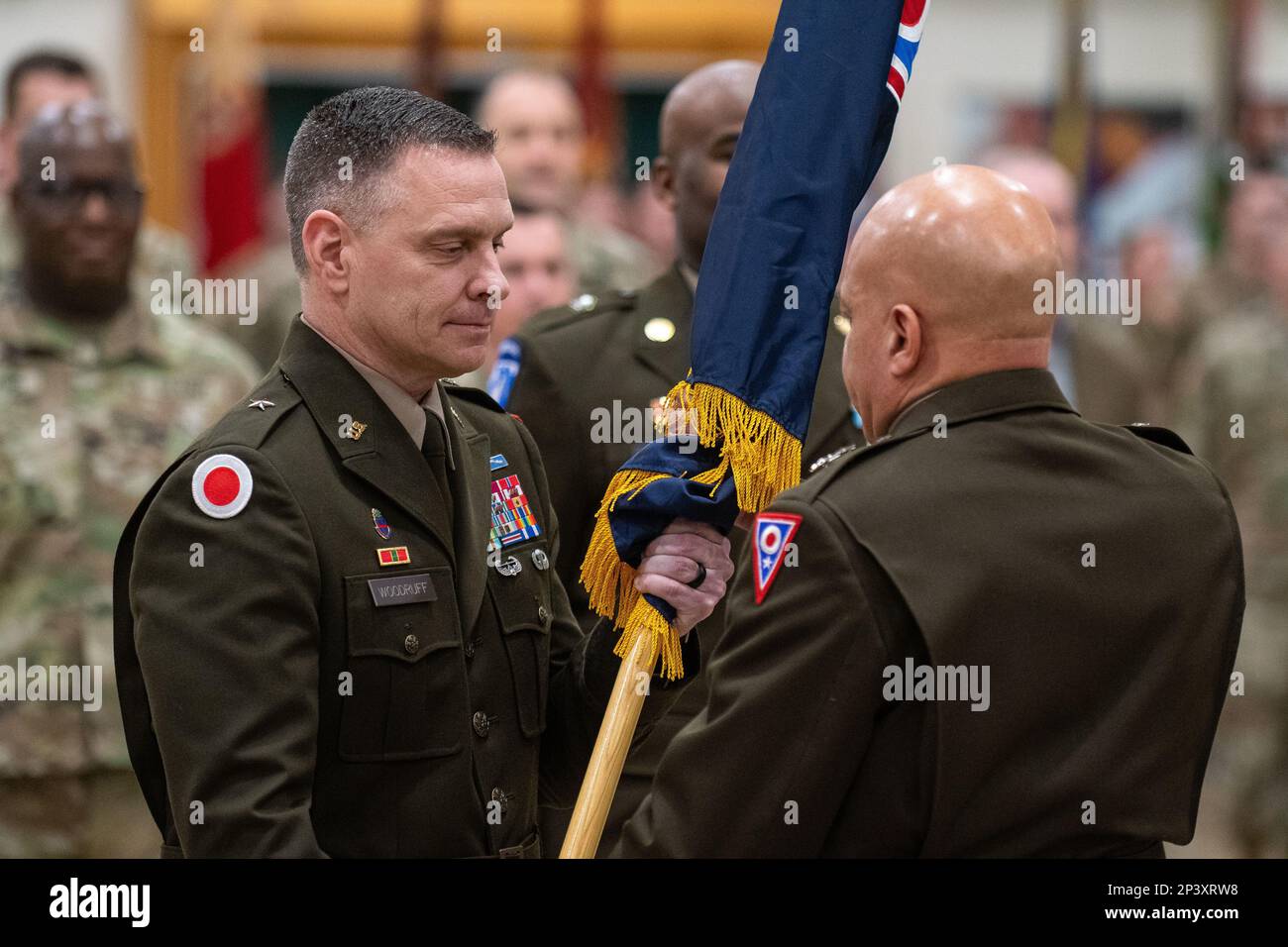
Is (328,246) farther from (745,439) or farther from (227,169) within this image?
(227,169)

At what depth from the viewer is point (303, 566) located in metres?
2.14

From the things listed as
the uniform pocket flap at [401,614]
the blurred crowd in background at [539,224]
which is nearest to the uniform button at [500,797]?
the uniform pocket flap at [401,614]

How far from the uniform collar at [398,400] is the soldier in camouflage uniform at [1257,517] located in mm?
3968

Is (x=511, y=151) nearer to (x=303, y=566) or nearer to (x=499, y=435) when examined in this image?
(x=499, y=435)

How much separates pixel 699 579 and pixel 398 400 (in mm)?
475

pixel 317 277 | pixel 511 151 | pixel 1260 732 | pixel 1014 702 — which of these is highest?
pixel 511 151

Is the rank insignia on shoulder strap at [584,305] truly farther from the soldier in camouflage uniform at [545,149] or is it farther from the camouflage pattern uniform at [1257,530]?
the camouflage pattern uniform at [1257,530]

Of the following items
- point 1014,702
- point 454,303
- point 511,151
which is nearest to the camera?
point 1014,702

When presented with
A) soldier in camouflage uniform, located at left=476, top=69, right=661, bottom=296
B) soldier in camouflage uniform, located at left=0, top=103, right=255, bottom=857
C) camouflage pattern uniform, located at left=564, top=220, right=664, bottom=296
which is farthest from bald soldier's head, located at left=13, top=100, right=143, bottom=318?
camouflage pattern uniform, located at left=564, top=220, right=664, bottom=296

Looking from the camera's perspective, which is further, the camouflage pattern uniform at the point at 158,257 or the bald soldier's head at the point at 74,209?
the camouflage pattern uniform at the point at 158,257

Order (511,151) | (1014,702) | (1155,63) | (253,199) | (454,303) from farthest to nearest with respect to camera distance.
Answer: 1. (1155,63)
2. (253,199)
3. (511,151)
4. (454,303)
5. (1014,702)

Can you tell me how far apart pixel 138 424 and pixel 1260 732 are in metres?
3.59

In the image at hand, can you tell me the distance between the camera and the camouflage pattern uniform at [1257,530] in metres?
5.84
